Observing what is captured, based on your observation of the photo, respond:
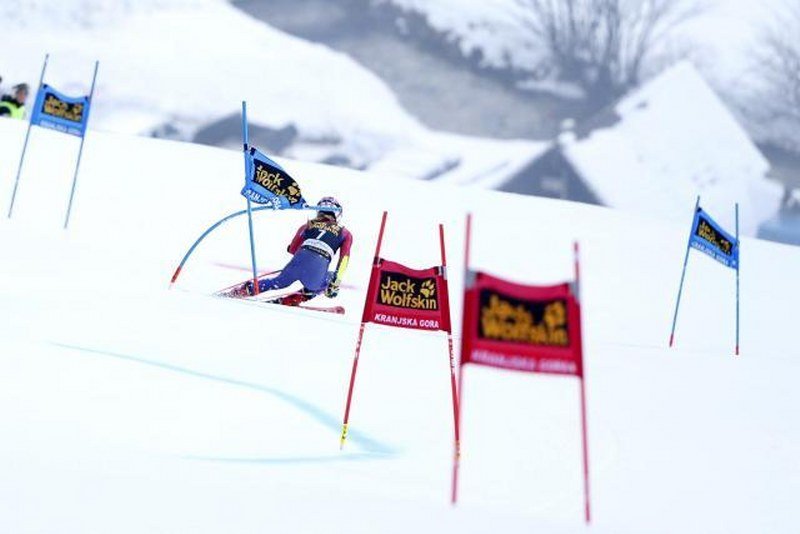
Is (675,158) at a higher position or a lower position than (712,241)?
higher

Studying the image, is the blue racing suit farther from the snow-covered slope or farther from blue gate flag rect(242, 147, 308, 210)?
blue gate flag rect(242, 147, 308, 210)

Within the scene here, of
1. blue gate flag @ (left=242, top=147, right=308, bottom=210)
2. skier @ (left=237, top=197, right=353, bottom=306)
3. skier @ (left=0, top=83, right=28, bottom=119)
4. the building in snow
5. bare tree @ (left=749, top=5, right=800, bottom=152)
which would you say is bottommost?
skier @ (left=237, top=197, right=353, bottom=306)

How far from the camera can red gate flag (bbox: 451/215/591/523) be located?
3.75 meters

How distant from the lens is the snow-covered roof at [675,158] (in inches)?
787

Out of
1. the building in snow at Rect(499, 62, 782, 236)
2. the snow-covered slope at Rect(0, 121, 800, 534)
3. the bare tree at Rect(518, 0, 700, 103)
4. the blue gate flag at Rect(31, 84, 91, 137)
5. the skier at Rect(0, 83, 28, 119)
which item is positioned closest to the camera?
the snow-covered slope at Rect(0, 121, 800, 534)

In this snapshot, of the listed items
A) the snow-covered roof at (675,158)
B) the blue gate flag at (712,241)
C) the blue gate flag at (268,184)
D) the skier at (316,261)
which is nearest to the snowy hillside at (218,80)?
the snow-covered roof at (675,158)

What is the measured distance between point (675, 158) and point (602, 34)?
2.93m

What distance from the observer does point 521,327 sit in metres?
3.80

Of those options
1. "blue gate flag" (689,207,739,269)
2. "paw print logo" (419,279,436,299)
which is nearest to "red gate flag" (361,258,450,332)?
"paw print logo" (419,279,436,299)

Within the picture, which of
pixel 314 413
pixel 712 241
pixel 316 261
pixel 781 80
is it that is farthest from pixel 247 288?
pixel 781 80

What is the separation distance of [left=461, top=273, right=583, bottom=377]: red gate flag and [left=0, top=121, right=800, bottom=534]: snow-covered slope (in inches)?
23.2

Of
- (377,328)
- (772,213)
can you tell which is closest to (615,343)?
(377,328)

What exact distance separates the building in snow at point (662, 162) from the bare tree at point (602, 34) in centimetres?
73

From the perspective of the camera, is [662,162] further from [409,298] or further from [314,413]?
[409,298]
